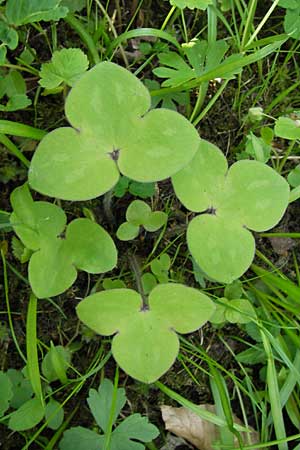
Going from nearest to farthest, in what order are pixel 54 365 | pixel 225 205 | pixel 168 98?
1. pixel 225 205
2. pixel 54 365
3. pixel 168 98

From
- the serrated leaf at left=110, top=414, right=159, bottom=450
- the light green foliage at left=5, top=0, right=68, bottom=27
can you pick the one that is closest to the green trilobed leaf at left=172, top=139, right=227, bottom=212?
the light green foliage at left=5, top=0, right=68, bottom=27

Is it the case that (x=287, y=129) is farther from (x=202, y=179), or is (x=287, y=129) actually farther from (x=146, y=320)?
(x=146, y=320)

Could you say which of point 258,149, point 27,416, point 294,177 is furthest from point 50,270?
point 294,177

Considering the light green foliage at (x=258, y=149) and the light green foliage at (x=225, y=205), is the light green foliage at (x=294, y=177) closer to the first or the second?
the light green foliage at (x=258, y=149)

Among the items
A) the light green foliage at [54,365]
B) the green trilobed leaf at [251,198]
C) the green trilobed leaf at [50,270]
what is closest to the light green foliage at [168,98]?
the green trilobed leaf at [251,198]

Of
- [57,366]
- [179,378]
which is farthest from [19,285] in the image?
[179,378]

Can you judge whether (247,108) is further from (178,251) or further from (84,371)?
(84,371)
